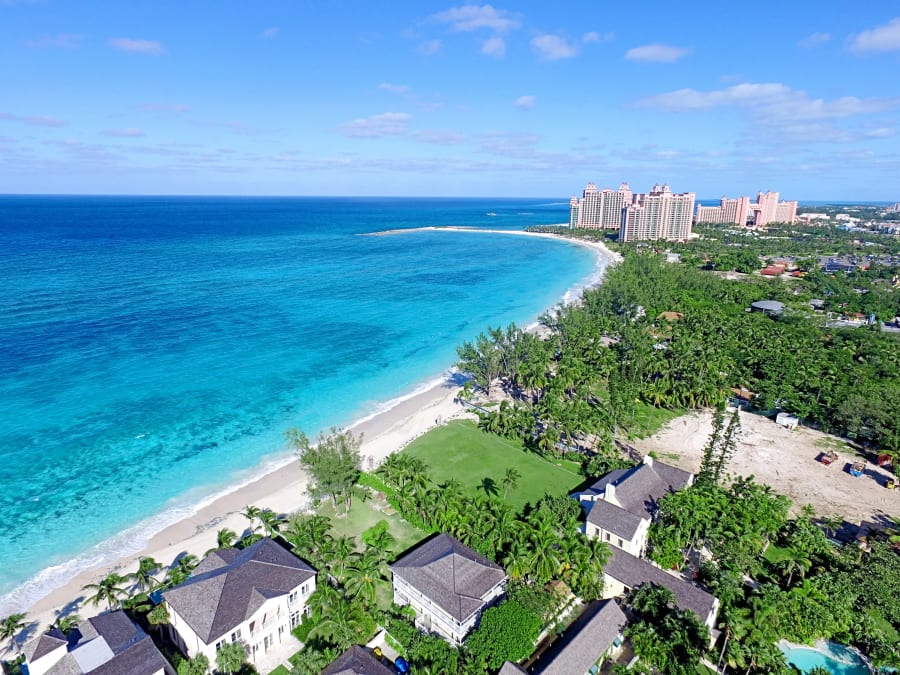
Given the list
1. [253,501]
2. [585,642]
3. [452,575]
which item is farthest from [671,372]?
[253,501]

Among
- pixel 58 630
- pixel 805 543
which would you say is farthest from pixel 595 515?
pixel 58 630

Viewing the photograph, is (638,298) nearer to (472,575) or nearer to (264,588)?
(472,575)

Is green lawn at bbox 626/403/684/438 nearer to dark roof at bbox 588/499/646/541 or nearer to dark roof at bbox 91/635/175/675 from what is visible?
dark roof at bbox 588/499/646/541

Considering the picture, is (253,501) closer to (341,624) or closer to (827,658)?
(341,624)

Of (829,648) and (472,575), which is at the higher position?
(472,575)

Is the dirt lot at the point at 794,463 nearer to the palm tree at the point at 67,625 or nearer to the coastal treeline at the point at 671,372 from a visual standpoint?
the coastal treeline at the point at 671,372
